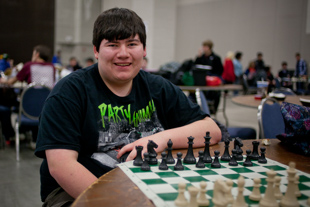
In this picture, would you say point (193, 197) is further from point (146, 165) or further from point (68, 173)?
point (68, 173)

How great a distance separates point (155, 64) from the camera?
13586 mm

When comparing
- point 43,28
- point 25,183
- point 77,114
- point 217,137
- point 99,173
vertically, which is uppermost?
point 43,28

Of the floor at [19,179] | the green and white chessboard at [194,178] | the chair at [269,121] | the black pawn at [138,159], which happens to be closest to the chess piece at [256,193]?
the green and white chessboard at [194,178]

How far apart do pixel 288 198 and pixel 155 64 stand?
42.3 feet

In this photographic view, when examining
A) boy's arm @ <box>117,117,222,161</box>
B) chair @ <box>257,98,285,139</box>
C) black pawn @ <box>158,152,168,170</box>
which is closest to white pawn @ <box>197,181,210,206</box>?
black pawn @ <box>158,152,168,170</box>

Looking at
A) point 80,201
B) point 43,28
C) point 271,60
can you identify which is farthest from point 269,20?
point 80,201

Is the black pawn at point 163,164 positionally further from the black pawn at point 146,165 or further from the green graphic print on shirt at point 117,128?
the green graphic print on shirt at point 117,128

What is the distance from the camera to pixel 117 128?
1358mm

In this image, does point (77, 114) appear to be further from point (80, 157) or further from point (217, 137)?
point (217, 137)

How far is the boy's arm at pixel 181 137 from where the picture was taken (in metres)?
1.25

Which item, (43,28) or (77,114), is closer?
(77,114)

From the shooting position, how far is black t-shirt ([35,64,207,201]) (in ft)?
3.90

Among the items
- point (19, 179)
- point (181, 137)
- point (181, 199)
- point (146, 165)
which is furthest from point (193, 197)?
point (19, 179)

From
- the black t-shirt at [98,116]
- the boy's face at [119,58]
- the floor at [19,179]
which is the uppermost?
the boy's face at [119,58]
